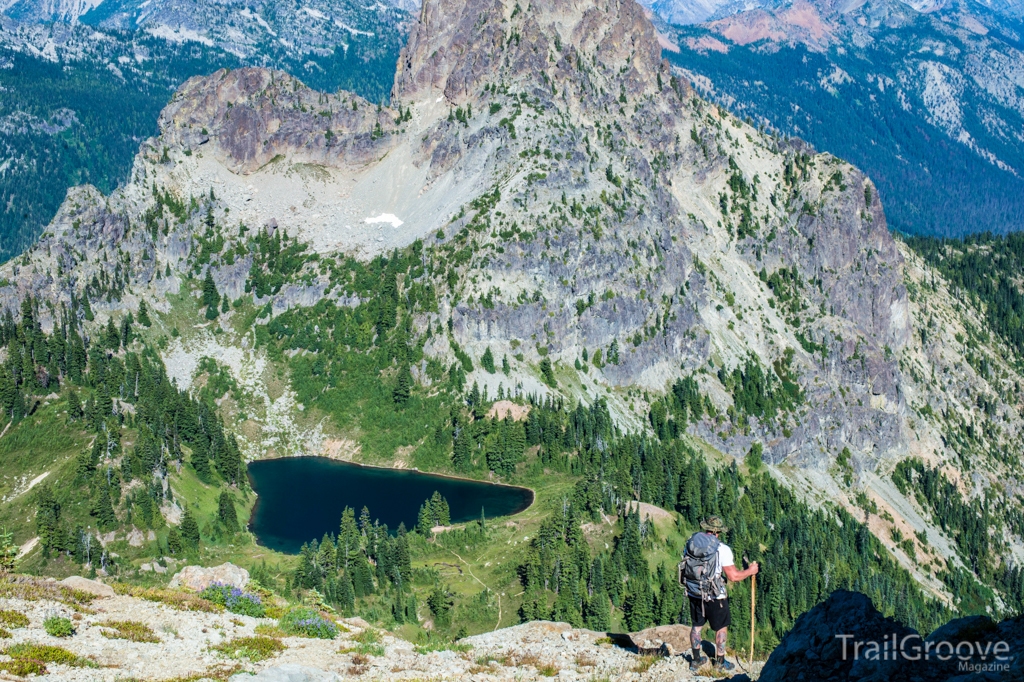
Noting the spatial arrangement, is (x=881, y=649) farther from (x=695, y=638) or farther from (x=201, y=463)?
(x=201, y=463)

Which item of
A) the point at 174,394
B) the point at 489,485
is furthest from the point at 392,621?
the point at 174,394

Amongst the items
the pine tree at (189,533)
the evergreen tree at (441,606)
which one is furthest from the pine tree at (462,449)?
the evergreen tree at (441,606)

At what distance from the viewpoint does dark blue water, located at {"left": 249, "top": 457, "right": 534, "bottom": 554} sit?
151375 millimetres

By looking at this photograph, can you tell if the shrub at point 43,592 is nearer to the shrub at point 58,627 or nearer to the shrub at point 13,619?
the shrub at point 13,619

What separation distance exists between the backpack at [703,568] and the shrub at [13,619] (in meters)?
25.6

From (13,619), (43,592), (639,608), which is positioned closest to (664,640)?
(13,619)

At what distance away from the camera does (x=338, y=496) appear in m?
166

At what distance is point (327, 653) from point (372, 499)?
129 metres

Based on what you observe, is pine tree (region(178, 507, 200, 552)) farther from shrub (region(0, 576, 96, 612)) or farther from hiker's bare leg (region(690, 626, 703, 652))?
hiker's bare leg (region(690, 626, 703, 652))

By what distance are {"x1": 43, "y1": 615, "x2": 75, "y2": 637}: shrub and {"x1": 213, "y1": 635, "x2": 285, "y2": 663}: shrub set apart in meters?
5.64

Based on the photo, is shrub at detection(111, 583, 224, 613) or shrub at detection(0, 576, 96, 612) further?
shrub at detection(111, 583, 224, 613)

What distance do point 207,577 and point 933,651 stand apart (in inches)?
1541

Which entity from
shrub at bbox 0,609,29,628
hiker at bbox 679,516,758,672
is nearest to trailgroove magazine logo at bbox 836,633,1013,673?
hiker at bbox 679,516,758,672

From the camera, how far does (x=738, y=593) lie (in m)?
138
